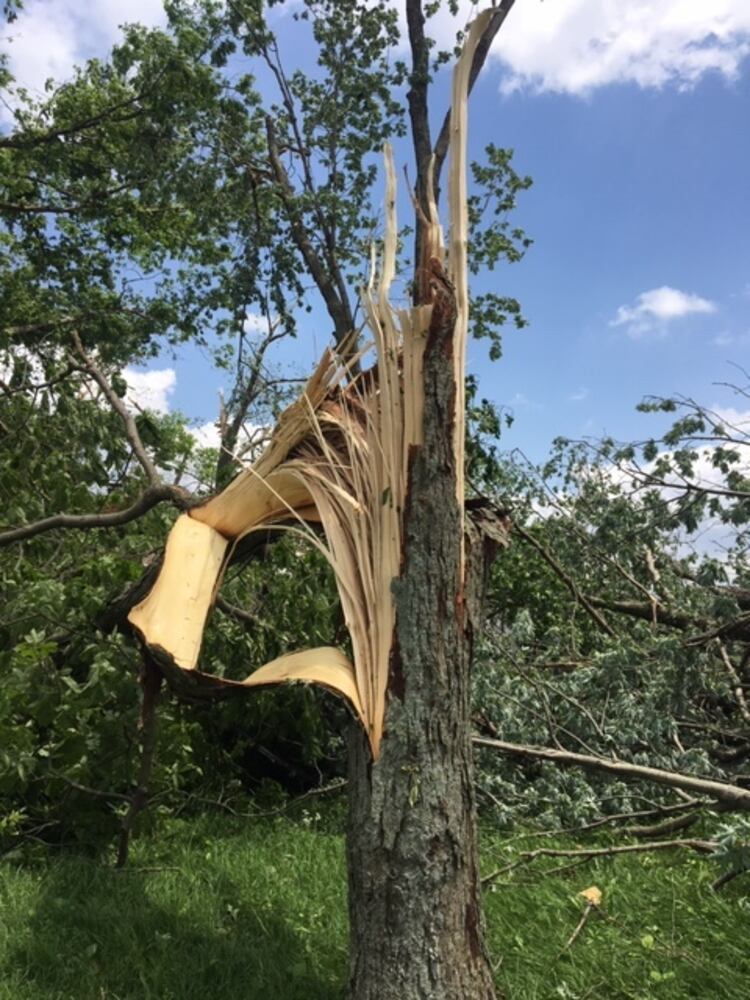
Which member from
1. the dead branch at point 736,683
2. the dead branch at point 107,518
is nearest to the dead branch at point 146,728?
the dead branch at point 107,518

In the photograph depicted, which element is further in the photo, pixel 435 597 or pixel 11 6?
pixel 11 6

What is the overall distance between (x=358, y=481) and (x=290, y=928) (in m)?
1.56

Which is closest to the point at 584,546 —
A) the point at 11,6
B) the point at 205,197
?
the point at 11,6

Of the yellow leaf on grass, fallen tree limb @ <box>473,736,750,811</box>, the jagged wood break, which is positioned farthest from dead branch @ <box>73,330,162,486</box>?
the yellow leaf on grass

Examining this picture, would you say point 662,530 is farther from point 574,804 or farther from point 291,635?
point 291,635

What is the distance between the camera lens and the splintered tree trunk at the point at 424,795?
2.03 metres

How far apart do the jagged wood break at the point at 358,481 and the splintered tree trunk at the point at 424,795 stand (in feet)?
0.19

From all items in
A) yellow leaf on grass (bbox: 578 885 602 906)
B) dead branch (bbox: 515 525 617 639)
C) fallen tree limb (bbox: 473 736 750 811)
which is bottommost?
yellow leaf on grass (bbox: 578 885 602 906)

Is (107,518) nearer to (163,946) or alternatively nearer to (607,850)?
(163,946)

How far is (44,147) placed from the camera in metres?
9.23

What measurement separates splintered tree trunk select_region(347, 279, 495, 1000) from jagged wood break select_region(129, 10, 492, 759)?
0.06 metres

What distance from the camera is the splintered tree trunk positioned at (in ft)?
6.66

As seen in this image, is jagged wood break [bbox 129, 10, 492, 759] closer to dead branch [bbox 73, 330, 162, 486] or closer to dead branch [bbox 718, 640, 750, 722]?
dead branch [bbox 73, 330, 162, 486]

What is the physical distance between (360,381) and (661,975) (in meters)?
2.04
